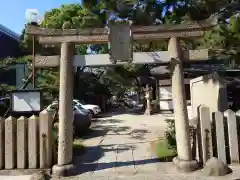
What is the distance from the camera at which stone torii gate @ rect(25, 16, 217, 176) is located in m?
6.80

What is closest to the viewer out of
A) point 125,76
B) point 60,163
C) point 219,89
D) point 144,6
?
point 60,163

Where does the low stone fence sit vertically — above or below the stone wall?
below

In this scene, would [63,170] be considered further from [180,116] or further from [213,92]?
[213,92]

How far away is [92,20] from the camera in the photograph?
10.7 metres

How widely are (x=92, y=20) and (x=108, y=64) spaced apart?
412 cm

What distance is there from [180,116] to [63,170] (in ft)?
9.74

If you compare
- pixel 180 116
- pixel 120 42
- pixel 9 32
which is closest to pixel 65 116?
pixel 120 42

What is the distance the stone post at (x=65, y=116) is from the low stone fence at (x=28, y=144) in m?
0.35

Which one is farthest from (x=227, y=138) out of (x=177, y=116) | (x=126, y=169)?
(x=126, y=169)

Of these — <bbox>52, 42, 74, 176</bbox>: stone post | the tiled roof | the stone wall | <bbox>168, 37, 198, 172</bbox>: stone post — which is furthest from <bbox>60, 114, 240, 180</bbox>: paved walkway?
the tiled roof

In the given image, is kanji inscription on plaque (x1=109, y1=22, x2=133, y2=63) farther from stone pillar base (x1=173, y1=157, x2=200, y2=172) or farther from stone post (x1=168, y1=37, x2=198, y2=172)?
stone pillar base (x1=173, y1=157, x2=200, y2=172)

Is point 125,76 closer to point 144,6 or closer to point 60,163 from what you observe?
point 144,6

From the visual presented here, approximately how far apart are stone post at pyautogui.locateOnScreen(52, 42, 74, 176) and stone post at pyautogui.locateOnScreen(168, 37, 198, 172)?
249 centimetres

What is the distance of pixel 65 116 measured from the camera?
679 cm
